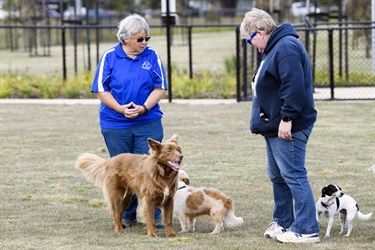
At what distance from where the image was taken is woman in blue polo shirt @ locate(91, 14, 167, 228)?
27.7 feet

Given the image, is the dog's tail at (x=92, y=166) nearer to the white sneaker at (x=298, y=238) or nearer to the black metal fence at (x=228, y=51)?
the white sneaker at (x=298, y=238)

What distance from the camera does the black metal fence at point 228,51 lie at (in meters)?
20.6

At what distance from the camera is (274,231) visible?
318 inches

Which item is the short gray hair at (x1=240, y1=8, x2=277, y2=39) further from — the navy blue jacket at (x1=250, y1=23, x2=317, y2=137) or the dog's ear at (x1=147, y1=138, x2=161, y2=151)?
the dog's ear at (x1=147, y1=138, x2=161, y2=151)

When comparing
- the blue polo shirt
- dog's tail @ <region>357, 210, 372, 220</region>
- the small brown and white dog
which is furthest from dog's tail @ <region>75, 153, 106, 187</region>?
dog's tail @ <region>357, 210, 372, 220</region>

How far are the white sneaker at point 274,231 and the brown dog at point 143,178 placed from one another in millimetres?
817

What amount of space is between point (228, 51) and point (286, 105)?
85.4ft

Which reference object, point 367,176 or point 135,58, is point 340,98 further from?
point 135,58

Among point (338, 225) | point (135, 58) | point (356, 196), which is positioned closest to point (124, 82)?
point (135, 58)

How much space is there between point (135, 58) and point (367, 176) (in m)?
3.89

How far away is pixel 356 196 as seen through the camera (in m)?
10.1

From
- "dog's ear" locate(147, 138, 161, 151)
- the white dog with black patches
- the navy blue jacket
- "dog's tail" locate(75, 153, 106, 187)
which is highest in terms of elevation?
the navy blue jacket

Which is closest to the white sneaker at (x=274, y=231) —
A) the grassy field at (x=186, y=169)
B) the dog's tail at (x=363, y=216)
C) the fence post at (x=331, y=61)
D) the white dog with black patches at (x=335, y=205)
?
the grassy field at (x=186, y=169)

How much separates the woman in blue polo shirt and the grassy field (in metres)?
0.88
